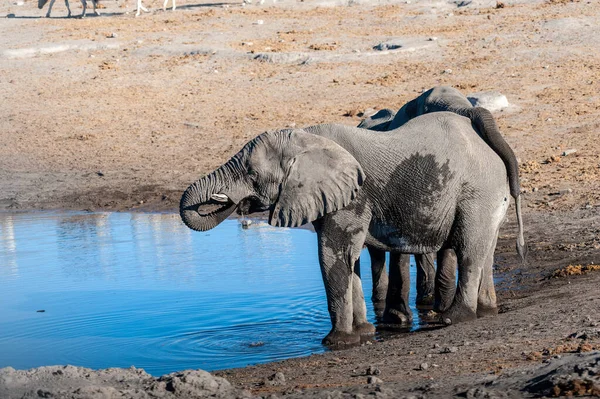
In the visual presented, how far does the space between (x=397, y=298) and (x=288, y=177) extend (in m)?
1.71

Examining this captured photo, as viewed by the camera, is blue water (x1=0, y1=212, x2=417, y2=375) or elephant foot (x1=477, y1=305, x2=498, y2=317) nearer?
blue water (x1=0, y1=212, x2=417, y2=375)

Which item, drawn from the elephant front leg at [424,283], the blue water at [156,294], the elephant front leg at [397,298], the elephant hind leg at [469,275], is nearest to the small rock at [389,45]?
the blue water at [156,294]

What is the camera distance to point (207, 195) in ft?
25.6

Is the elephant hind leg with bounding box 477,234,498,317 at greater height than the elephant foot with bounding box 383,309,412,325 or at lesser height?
greater

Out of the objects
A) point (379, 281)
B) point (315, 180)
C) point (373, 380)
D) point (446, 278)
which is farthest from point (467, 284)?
point (373, 380)

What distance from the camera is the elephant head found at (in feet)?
25.9

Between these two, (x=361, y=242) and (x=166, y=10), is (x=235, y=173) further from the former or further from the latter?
(x=166, y=10)

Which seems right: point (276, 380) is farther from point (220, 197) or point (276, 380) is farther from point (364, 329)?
point (364, 329)

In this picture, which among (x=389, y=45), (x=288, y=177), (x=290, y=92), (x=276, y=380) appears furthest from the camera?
(x=389, y=45)

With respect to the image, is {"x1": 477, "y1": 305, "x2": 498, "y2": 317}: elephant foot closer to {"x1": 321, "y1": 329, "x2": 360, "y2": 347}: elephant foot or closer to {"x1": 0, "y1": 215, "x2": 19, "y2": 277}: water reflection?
{"x1": 321, "y1": 329, "x2": 360, "y2": 347}: elephant foot

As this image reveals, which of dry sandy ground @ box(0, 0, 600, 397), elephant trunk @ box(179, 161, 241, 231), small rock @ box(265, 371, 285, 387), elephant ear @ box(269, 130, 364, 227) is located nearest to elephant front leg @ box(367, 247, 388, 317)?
dry sandy ground @ box(0, 0, 600, 397)

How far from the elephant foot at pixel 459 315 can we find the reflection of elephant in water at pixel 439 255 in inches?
12.0

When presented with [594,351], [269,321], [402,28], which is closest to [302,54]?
[402,28]

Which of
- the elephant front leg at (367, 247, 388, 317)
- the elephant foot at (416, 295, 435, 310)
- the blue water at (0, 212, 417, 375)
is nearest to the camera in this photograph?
the blue water at (0, 212, 417, 375)
